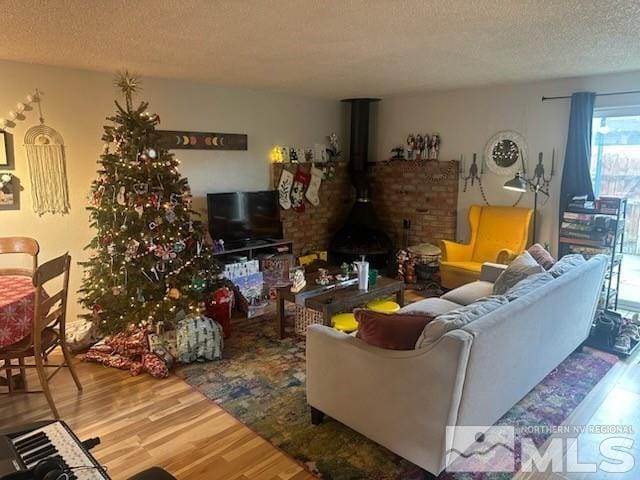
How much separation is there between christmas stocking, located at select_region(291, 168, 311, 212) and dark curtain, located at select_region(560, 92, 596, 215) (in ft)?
9.80

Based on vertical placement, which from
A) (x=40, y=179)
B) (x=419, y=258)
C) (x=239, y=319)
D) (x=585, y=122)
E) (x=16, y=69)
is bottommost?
(x=239, y=319)

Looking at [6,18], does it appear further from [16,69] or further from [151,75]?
[151,75]

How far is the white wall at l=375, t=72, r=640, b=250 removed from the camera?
4.69 metres

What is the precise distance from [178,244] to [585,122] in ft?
13.4

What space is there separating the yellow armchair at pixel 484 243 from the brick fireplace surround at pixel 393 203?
0.45 m

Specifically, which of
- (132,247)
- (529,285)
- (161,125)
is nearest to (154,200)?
(132,247)

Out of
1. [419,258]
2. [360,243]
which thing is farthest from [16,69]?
[419,258]

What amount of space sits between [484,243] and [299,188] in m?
2.36

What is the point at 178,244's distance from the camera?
3607 millimetres

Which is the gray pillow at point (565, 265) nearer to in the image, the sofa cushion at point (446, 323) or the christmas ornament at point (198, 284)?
the sofa cushion at point (446, 323)

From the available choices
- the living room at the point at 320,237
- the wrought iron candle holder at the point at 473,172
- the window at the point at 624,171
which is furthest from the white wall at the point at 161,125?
the window at the point at 624,171

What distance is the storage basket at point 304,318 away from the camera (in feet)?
12.3

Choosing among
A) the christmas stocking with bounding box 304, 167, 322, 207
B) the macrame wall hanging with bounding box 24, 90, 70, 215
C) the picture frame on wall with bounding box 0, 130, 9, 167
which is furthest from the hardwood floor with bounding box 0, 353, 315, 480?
the christmas stocking with bounding box 304, 167, 322, 207

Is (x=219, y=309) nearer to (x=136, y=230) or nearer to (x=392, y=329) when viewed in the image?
(x=136, y=230)
